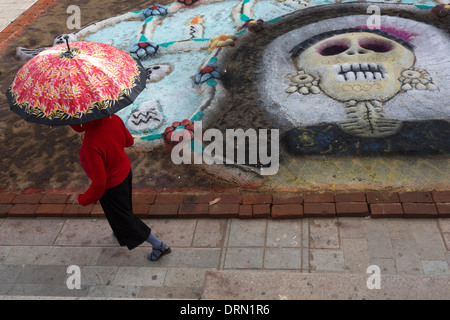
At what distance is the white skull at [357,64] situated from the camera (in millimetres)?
5723

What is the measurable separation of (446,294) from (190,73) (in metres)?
4.85

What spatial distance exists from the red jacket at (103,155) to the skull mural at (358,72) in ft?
8.61

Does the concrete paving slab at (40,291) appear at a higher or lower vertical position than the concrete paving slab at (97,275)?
higher

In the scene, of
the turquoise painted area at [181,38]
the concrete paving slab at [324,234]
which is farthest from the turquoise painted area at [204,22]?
Answer: the concrete paving slab at [324,234]

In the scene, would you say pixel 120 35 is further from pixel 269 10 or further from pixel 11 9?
pixel 11 9

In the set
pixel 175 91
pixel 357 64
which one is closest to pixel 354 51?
pixel 357 64

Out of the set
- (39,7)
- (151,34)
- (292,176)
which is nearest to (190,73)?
(151,34)

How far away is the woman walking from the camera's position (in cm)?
352

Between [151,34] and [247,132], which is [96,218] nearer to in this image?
[247,132]

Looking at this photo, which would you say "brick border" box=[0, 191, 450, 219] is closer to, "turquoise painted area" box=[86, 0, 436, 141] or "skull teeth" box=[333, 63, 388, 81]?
"turquoise painted area" box=[86, 0, 436, 141]

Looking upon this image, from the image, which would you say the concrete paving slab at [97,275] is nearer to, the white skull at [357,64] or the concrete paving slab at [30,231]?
the concrete paving slab at [30,231]

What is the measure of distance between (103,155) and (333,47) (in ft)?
13.7

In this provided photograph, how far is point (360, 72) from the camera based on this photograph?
594 centimetres

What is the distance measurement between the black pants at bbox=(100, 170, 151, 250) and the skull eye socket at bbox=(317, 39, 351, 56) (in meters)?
3.75
